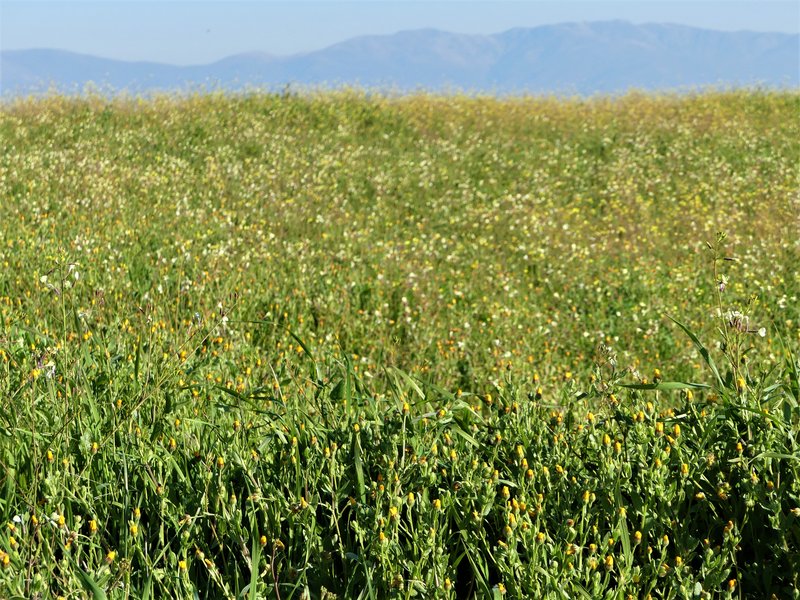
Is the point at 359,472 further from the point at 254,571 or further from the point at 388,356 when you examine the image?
the point at 388,356

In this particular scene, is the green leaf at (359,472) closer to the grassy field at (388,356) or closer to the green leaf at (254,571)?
the grassy field at (388,356)

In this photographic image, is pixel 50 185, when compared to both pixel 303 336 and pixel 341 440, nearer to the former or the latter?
pixel 303 336

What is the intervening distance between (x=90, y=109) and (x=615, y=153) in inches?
407

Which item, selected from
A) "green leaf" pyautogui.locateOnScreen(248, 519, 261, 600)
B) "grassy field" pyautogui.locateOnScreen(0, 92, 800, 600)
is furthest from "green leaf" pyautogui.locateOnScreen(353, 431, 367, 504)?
"green leaf" pyautogui.locateOnScreen(248, 519, 261, 600)

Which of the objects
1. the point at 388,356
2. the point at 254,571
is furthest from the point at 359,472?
the point at 388,356

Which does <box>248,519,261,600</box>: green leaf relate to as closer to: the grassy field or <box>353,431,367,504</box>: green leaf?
the grassy field

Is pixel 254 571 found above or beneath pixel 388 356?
above

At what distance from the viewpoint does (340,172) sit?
42.8ft

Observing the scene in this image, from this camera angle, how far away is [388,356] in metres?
6.27

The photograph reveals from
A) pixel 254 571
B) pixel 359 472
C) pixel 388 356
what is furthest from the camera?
pixel 388 356

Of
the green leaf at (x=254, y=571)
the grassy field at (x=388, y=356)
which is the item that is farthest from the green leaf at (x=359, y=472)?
the green leaf at (x=254, y=571)

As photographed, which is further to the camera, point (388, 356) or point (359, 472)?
point (388, 356)

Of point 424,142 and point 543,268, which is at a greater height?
point 424,142

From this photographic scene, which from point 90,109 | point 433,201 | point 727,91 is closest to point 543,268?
point 433,201
